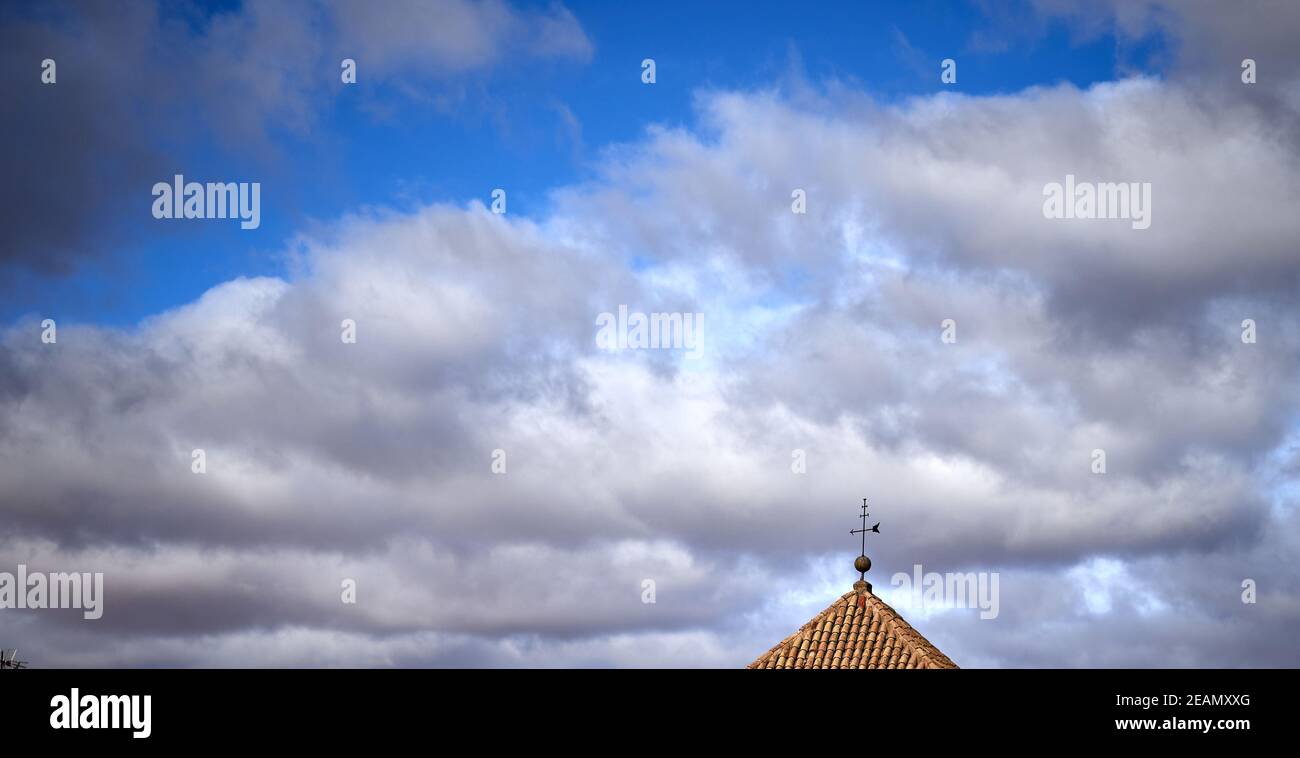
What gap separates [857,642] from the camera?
28641mm

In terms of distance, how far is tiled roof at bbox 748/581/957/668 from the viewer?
1098 inches

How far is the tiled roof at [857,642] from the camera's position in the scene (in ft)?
91.5
